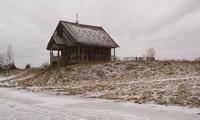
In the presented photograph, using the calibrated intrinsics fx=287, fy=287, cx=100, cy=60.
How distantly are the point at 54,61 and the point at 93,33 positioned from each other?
24.6 ft

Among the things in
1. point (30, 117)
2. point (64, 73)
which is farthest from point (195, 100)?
point (64, 73)

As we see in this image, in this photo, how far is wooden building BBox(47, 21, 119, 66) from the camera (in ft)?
135

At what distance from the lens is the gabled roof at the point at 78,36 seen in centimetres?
4094

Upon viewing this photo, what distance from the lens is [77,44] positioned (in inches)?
1578

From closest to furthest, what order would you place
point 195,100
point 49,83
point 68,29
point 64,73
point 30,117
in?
point 30,117 → point 195,100 → point 49,83 → point 64,73 → point 68,29

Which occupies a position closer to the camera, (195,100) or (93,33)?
(195,100)

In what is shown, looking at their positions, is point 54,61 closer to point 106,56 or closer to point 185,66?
point 106,56

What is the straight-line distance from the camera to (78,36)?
4112 centimetres

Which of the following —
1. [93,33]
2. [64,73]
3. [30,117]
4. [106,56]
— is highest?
[93,33]

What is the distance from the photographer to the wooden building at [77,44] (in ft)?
135

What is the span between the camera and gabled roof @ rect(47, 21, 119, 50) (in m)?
40.9

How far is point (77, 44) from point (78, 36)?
1586 millimetres

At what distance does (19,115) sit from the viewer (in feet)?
34.0

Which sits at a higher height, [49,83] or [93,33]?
[93,33]
